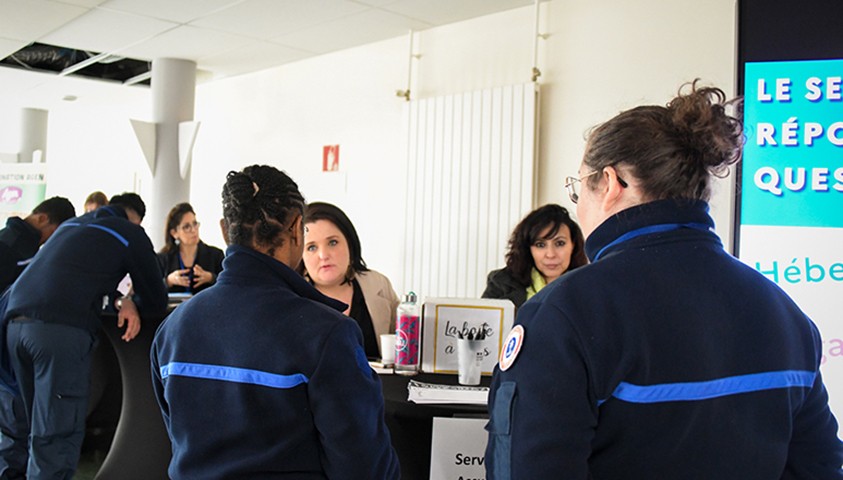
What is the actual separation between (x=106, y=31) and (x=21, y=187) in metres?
4.29

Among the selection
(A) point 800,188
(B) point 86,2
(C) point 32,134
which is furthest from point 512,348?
(C) point 32,134

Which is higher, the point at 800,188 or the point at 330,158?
the point at 330,158

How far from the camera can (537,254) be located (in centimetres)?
356

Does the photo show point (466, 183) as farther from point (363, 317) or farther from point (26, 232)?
point (26, 232)

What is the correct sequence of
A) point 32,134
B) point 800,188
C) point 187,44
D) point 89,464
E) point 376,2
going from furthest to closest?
1. point 32,134
2. point 187,44
3. point 376,2
4. point 89,464
5. point 800,188

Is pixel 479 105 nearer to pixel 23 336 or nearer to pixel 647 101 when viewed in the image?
pixel 647 101

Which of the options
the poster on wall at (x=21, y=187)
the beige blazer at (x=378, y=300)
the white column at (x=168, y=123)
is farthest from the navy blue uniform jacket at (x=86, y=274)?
the poster on wall at (x=21, y=187)

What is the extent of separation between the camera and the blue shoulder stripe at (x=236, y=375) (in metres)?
1.45

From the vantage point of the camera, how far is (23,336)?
331 centimetres

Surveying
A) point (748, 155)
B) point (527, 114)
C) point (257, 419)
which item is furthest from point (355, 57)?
point (257, 419)

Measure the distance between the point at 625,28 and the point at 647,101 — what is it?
0.48 meters

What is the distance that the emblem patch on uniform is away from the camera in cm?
112

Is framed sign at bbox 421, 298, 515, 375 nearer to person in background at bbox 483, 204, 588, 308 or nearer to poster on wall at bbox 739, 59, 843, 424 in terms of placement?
poster on wall at bbox 739, 59, 843, 424

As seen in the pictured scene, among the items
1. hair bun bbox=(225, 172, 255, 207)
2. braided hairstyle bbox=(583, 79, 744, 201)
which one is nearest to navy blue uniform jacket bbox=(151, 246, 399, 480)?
hair bun bbox=(225, 172, 255, 207)
